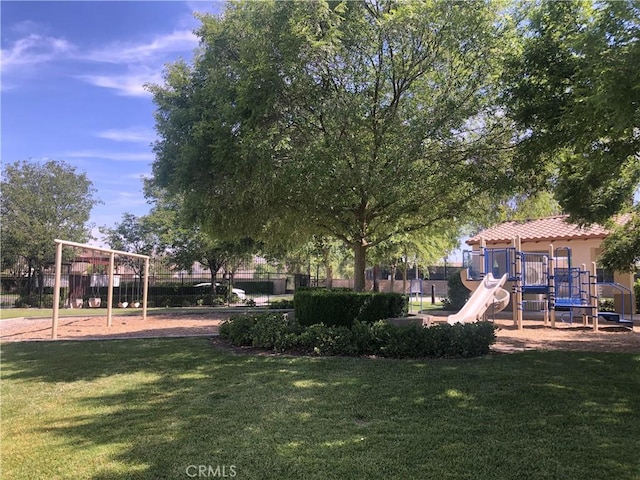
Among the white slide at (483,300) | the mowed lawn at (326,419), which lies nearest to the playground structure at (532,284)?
the white slide at (483,300)

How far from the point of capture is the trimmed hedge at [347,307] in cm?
1101

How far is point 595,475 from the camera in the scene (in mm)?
3969

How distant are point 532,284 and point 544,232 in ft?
16.8

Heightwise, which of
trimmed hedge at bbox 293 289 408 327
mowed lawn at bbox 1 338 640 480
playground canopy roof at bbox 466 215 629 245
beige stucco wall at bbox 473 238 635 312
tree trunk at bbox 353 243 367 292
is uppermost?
playground canopy roof at bbox 466 215 629 245

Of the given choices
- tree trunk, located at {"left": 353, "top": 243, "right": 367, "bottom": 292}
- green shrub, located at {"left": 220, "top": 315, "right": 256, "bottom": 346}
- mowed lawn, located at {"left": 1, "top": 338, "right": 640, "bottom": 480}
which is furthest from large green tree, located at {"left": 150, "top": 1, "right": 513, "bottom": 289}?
mowed lawn, located at {"left": 1, "top": 338, "right": 640, "bottom": 480}

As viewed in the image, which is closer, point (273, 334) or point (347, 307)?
point (273, 334)

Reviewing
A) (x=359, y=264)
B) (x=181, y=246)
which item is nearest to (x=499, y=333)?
(x=359, y=264)

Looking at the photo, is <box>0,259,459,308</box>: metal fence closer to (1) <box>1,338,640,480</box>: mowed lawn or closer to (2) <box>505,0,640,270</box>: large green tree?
(2) <box>505,0,640,270</box>: large green tree

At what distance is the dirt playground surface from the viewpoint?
10758mm

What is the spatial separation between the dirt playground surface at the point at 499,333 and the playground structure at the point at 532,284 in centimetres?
65

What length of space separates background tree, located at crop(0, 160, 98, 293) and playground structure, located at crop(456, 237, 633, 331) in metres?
25.5

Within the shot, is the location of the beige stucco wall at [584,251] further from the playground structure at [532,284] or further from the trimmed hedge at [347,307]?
the trimmed hedge at [347,307]

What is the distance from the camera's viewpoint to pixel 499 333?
13.2 meters

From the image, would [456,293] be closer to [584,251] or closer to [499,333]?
[584,251]
